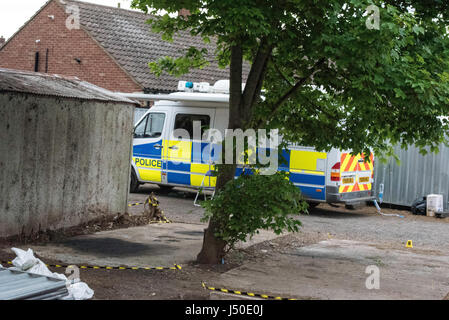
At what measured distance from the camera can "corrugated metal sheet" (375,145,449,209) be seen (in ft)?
52.1

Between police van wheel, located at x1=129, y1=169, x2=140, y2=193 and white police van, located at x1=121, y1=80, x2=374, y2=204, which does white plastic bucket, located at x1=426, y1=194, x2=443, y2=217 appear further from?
police van wheel, located at x1=129, y1=169, x2=140, y2=193

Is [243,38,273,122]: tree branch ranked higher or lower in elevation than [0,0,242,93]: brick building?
lower

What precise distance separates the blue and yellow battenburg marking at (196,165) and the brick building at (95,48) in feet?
19.3

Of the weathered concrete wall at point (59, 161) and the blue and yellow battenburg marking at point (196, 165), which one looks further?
the blue and yellow battenburg marking at point (196, 165)

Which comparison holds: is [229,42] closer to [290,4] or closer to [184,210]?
[290,4]

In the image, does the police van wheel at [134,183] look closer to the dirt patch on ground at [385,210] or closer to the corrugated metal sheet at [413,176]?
the dirt patch on ground at [385,210]

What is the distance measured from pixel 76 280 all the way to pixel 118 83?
16.7 metres

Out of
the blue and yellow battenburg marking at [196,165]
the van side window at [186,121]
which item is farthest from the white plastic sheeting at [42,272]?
the van side window at [186,121]

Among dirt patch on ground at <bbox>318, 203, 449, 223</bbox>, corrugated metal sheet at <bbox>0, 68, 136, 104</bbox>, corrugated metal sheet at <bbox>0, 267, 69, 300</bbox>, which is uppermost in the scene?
corrugated metal sheet at <bbox>0, 68, 136, 104</bbox>

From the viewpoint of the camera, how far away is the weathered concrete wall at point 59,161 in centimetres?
909

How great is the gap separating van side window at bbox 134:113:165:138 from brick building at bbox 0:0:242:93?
5224 mm

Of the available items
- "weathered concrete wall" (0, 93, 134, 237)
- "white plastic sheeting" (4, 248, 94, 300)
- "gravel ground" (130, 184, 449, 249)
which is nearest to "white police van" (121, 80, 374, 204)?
"gravel ground" (130, 184, 449, 249)
